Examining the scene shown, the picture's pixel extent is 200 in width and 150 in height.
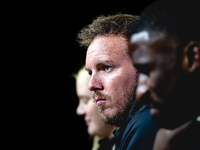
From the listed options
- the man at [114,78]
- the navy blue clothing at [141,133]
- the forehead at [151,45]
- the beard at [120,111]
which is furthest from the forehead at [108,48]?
the forehead at [151,45]

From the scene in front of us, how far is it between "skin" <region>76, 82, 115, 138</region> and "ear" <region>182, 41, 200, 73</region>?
104 cm

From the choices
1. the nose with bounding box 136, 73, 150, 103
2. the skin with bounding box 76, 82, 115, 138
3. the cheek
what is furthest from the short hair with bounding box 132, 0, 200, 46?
the skin with bounding box 76, 82, 115, 138

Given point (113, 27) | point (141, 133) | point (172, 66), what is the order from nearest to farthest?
1. point (172, 66)
2. point (141, 133)
3. point (113, 27)

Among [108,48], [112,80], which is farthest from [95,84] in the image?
[108,48]

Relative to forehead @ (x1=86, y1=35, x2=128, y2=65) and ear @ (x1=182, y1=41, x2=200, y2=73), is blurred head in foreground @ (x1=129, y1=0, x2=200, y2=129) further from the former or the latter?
forehead @ (x1=86, y1=35, x2=128, y2=65)

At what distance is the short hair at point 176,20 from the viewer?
49 centimetres

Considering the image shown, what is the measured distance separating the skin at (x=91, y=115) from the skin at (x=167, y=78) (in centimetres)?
99

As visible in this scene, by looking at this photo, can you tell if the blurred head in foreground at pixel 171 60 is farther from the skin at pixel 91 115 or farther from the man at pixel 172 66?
the skin at pixel 91 115

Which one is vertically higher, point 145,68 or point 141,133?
point 145,68

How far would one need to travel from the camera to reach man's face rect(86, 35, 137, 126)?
87cm

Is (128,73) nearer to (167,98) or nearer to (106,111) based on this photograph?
(106,111)

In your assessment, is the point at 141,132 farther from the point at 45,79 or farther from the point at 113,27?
the point at 45,79

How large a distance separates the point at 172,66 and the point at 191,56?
52 mm

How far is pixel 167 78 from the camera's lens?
49 cm
